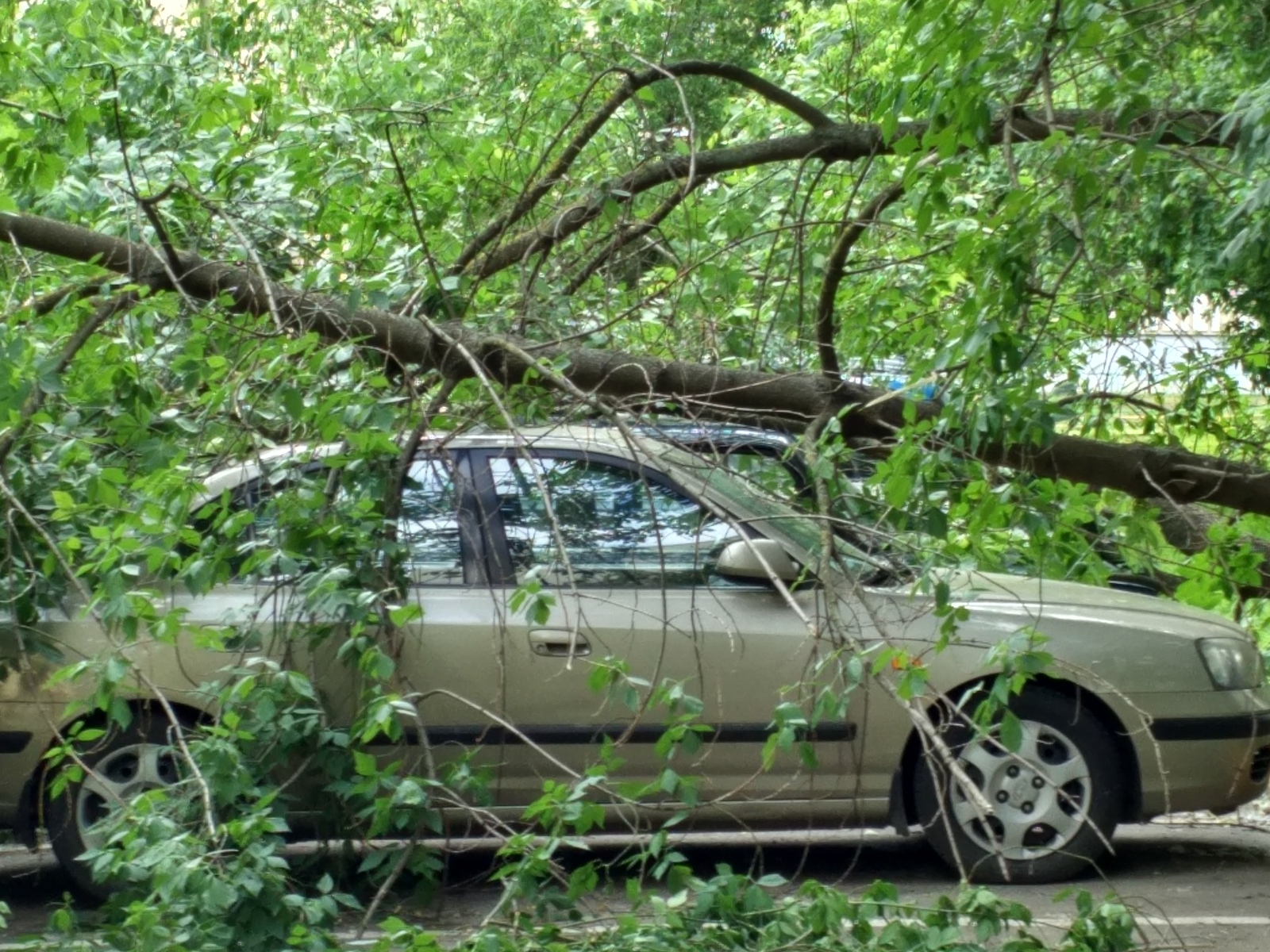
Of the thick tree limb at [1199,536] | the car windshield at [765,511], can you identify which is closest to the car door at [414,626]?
the car windshield at [765,511]

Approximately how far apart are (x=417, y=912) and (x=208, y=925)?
1035 millimetres

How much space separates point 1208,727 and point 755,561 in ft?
5.87

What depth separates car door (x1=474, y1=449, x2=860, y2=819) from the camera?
17.5ft

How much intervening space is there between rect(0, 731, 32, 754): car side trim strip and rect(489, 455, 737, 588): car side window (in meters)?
1.79

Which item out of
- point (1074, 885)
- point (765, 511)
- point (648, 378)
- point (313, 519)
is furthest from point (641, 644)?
point (1074, 885)

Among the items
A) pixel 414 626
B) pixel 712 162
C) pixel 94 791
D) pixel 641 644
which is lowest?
pixel 94 791

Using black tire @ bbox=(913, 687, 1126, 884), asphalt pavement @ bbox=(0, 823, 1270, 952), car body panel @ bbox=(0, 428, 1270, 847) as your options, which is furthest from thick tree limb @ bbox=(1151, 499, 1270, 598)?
asphalt pavement @ bbox=(0, 823, 1270, 952)

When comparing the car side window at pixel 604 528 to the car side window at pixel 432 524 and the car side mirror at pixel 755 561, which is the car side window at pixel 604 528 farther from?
the car side window at pixel 432 524

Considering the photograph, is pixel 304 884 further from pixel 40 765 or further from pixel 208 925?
pixel 40 765

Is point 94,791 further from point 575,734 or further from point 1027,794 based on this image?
point 1027,794

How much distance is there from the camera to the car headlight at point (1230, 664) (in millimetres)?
5629

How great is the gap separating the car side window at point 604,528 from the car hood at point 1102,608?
1036mm

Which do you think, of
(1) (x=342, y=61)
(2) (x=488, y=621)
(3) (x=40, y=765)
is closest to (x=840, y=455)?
(2) (x=488, y=621)

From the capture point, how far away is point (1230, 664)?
567 cm
